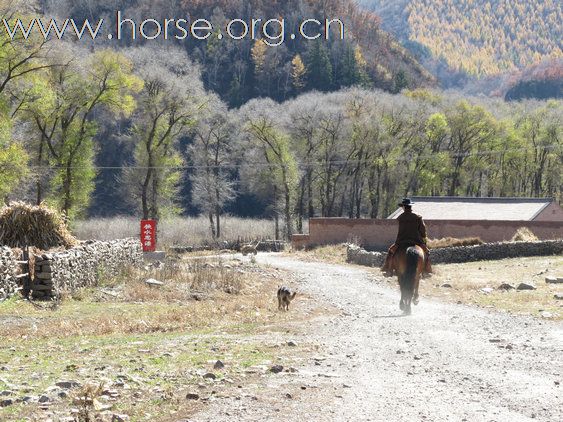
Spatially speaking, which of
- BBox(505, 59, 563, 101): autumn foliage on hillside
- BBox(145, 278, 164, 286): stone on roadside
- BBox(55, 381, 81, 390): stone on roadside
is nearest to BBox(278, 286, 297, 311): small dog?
BBox(145, 278, 164, 286): stone on roadside

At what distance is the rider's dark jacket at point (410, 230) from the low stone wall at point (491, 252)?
21966mm

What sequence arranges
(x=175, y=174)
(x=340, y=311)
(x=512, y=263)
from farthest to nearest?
(x=175, y=174) < (x=512, y=263) < (x=340, y=311)

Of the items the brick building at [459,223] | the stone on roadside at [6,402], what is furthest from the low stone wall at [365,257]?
the stone on roadside at [6,402]

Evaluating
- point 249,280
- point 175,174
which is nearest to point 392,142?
point 175,174

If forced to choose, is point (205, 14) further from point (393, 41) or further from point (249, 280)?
point (249, 280)

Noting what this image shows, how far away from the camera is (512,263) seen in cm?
3572

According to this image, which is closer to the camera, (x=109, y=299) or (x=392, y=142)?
(x=109, y=299)

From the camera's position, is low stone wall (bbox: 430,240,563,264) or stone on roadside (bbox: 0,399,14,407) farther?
low stone wall (bbox: 430,240,563,264)

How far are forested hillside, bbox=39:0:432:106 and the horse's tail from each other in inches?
5163

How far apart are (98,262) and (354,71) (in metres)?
Result: 132

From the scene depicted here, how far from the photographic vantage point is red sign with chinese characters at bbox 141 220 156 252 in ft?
126

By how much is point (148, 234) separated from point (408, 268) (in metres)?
24.3

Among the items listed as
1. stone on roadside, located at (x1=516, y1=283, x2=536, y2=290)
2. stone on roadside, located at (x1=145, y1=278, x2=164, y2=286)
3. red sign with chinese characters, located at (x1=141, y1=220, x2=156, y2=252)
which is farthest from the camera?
red sign with chinese characters, located at (x1=141, y1=220, x2=156, y2=252)

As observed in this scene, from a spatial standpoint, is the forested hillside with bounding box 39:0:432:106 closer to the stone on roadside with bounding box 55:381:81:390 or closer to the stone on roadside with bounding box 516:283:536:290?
the stone on roadside with bounding box 516:283:536:290
